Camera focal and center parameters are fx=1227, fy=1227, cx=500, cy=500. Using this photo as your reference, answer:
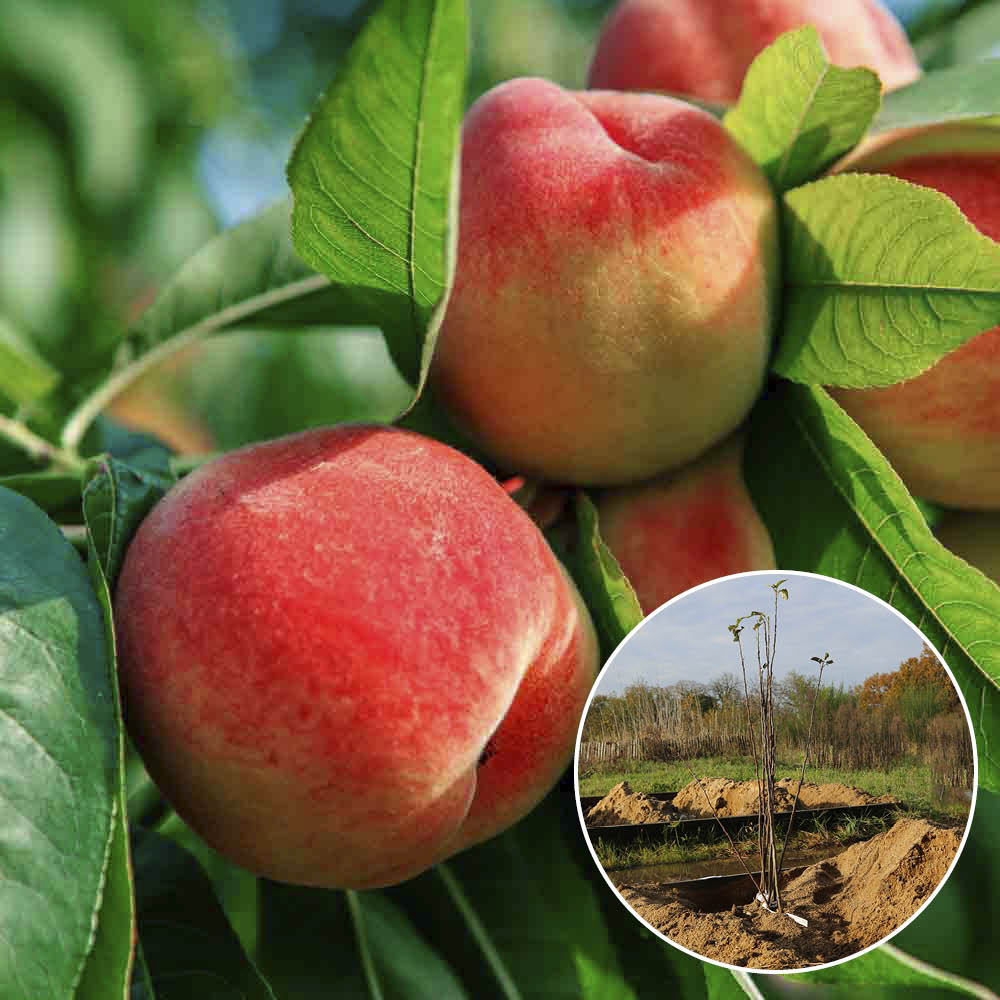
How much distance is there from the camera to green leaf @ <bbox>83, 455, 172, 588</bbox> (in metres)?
0.67

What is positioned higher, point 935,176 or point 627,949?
point 935,176

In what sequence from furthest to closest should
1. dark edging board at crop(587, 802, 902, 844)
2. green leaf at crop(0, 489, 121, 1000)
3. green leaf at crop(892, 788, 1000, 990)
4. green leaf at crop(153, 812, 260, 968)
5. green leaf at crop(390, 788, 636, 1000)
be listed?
1. green leaf at crop(892, 788, 1000, 990)
2. green leaf at crop(153, 812, 260, 968)
3. green leaf at crop(390, 788, 636, 1000)
4. dark edging board at crop(587, 802, 902, 844)
5. green leaf at crop(0, 489, 121, 1000)

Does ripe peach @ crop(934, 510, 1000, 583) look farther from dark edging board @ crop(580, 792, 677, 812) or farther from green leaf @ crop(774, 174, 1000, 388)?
dark edging board @ crop(580, 792, 677, 812)

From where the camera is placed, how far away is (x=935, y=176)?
0.81m

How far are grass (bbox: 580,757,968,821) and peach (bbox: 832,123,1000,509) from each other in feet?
0.82

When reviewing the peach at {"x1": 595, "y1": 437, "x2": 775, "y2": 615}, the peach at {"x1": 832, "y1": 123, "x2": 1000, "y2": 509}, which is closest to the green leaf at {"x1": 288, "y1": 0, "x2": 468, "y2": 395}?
the peach at {"x1": 595, "y1": 437, "x2": 775, "y2": 615}

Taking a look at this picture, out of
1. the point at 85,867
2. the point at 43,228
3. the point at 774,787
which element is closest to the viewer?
the point at 85,867

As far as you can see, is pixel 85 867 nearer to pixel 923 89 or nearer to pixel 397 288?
pixel 397 288

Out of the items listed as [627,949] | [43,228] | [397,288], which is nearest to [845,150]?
[397,288]

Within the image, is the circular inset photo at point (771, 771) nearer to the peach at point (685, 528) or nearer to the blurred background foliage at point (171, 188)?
the peach at point (685, 528)

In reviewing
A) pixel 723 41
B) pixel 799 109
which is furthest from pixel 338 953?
pixel 723 41

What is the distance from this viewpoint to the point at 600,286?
725 millimetres

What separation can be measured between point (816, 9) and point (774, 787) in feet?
2.16

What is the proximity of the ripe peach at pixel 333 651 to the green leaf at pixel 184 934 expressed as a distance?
11 cm
